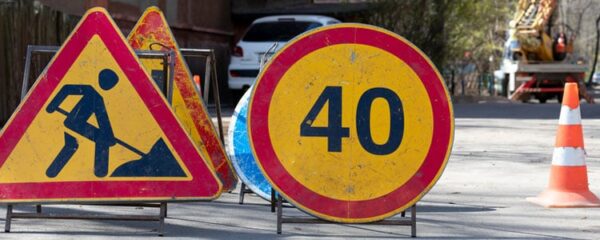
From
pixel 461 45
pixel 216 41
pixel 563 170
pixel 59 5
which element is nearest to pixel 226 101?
pixel 216 41

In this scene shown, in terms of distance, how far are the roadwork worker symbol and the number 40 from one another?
2.62ft

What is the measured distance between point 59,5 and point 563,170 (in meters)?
14.6

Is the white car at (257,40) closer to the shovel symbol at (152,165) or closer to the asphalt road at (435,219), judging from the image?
the asphalt road at (435,219)

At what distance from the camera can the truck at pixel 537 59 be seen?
34469 millimetres

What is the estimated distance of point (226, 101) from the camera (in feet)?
90.9

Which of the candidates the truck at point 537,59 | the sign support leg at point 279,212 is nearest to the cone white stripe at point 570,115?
the sign support leg at point 279,212

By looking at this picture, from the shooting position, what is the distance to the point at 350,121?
22.8 ft

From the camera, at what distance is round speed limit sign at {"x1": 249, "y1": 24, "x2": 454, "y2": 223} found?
22.7ft

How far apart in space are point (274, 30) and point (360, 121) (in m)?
17.6

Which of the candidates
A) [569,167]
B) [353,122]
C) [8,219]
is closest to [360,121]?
[353,122]

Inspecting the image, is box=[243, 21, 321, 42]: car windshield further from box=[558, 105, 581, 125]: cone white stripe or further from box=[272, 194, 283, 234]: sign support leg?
box=[272, 194, 283, 234]: sign support leg

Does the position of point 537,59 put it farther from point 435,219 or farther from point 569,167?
point 435,219

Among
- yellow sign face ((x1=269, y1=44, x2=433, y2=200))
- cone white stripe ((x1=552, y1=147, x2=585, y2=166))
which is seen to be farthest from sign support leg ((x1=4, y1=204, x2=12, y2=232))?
cone white stripe ((x1=552, y1=147, x2=585, y2=166))

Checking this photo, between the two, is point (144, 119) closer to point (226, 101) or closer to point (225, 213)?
point (225, 213)
